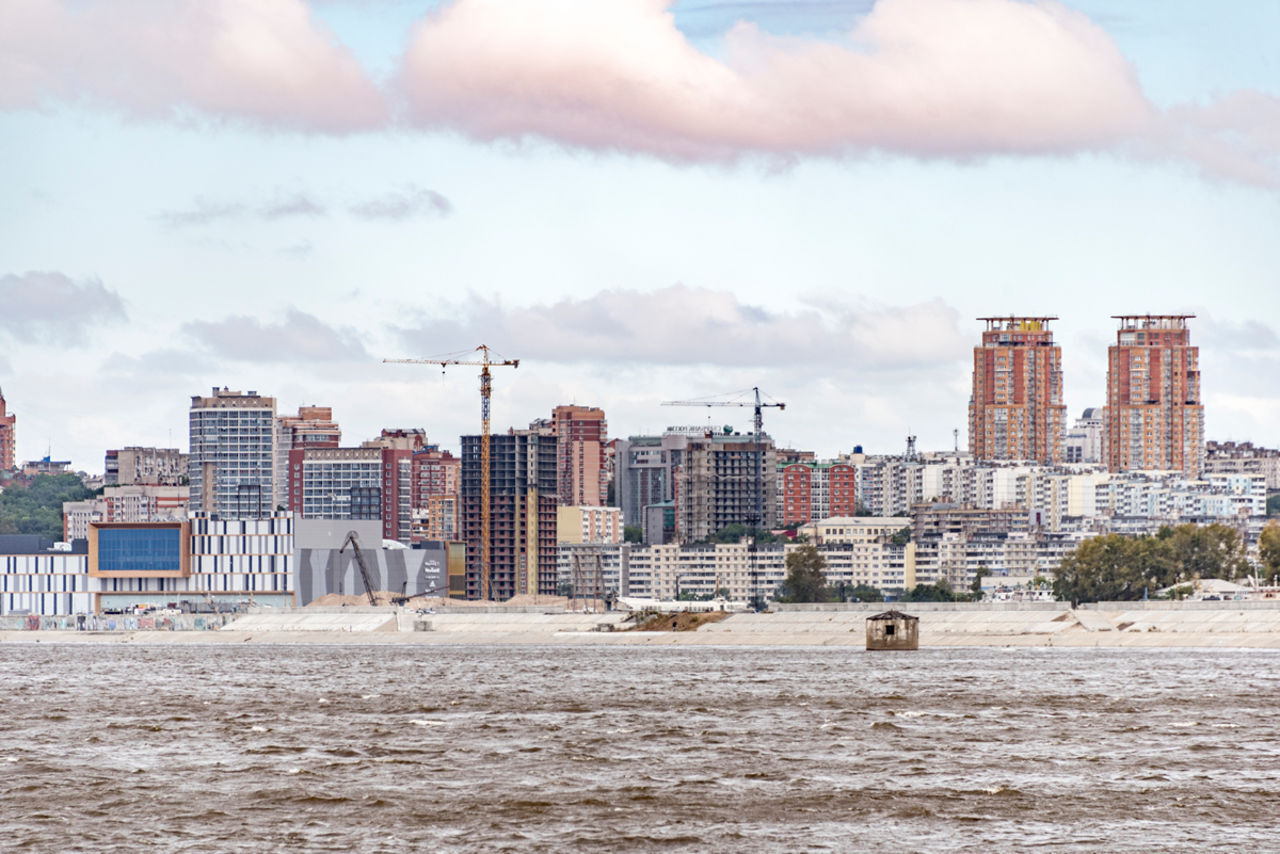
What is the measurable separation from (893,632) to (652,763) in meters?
101

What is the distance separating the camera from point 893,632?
163625 millimetres

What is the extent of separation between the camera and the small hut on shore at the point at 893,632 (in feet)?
538

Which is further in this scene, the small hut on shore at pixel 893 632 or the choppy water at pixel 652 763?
the small hut on shore at pixel 893 632

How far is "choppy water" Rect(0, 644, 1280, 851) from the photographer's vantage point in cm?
4869

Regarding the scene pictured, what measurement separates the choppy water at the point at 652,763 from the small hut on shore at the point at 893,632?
144 feet

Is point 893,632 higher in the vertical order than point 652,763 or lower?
lower

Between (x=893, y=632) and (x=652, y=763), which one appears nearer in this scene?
(x=652, y=763)

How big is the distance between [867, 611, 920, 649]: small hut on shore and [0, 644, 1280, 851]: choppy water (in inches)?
1722

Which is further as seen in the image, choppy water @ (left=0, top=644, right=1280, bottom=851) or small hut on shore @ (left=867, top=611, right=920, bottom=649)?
small hut on shore @ (left=867, top=611, right=920, bottom=649)

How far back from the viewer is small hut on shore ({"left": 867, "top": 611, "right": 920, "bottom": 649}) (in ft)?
538

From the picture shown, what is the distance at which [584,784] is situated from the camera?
58.9m

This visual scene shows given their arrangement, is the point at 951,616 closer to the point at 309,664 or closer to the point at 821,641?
the point at 821,641

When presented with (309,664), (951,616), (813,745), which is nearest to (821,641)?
(951,616)

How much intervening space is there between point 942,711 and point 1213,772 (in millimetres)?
26700
